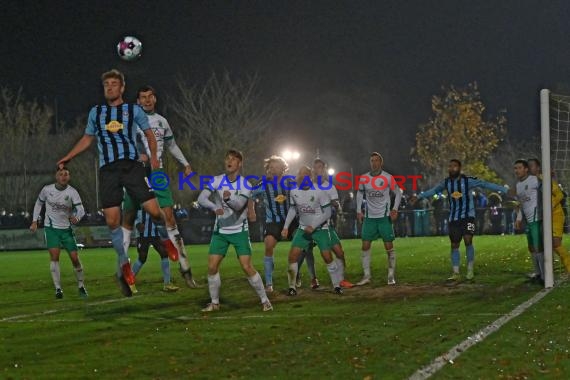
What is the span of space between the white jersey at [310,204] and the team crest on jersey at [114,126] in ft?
12.4

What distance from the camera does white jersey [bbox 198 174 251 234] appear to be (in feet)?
37.6

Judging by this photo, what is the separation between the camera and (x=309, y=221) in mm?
13672

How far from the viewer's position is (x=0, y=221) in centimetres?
4138

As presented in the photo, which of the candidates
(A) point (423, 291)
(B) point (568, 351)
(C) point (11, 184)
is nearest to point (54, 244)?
(A) point (423, 291)

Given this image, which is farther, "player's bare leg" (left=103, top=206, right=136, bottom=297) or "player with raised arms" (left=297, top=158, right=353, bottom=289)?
"player with raised arms" (left=297, top=158, right=353, bottom=289)

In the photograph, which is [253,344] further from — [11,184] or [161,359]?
[11,184]

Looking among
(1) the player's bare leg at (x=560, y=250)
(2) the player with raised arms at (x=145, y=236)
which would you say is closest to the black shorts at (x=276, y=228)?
(2) the player with raised arms at (x=145, y=236)

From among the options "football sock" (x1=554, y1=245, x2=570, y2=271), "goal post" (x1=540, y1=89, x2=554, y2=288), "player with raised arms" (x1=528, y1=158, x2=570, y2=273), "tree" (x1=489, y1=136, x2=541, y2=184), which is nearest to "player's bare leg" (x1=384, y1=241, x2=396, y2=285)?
"goal post" (x1=540, y1=89, x2=554, y2=288)

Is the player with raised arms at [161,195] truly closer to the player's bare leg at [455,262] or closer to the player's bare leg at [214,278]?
the player's bare leg at [214,278]

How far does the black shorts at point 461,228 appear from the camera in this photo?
15.6 meters

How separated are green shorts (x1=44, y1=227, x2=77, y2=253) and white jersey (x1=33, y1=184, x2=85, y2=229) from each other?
8 centimetres

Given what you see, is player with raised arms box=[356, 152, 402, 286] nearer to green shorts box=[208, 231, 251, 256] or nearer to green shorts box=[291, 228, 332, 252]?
green shorts box=[291, 228, 332, 252]

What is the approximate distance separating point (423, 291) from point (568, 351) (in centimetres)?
573

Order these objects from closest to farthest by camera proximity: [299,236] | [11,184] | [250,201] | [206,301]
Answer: [250,201] → [206,301] → [299,236] → [11,184]
